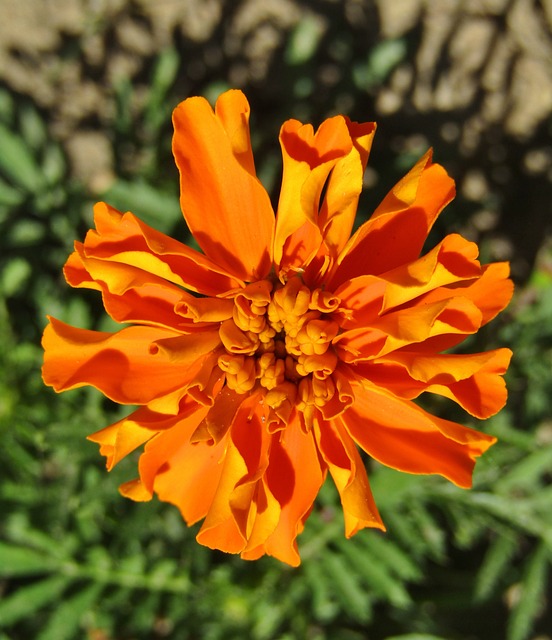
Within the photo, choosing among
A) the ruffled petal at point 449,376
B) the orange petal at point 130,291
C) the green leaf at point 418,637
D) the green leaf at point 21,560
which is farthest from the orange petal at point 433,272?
the green leaf at point 21,560

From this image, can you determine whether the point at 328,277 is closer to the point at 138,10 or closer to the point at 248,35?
the point at 248,35

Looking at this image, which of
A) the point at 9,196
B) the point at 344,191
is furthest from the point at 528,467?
the point at 9,196

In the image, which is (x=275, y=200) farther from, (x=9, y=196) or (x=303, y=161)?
(x=303, y=161)

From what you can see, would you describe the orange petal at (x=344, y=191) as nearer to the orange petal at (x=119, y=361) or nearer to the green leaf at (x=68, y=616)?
the orange petal at (x=119, y=361)

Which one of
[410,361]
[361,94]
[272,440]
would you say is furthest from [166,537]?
[361,94]

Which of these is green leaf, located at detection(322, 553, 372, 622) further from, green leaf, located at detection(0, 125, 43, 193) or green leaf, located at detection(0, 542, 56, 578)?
green leaf, located at detection(0, 125, 43, 193)

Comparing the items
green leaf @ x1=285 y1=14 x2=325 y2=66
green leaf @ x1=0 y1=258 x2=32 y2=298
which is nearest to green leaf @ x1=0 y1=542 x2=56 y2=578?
green leaf @ x1=0 y1=258 x2=32 y2=298
